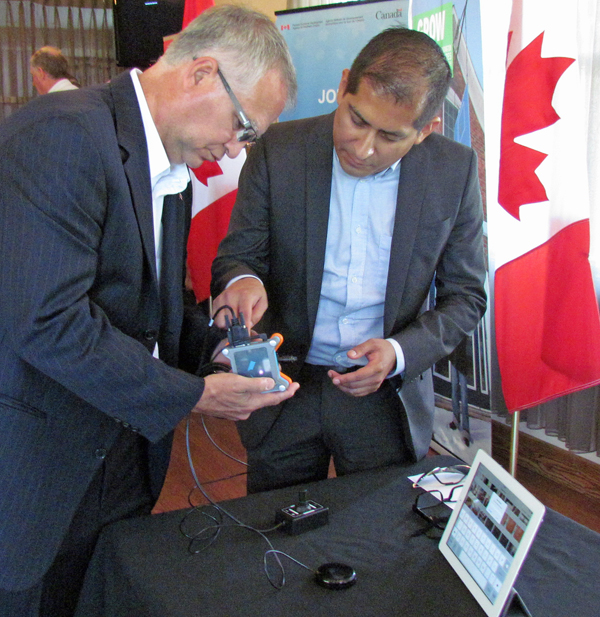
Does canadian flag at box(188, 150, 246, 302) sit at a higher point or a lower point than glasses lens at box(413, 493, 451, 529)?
higher

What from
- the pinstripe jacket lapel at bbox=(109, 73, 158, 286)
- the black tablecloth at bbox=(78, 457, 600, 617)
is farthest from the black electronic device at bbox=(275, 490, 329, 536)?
the pinstripe jacket lapel at bbox=(109, 73, 158, 286)

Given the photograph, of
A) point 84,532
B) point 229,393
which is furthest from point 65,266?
point 84,532

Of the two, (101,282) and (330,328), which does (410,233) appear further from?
(101,282)

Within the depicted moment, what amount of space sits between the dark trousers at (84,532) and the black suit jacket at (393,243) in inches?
14.0

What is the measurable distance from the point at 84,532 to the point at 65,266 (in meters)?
0.60

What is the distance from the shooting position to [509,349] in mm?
2256

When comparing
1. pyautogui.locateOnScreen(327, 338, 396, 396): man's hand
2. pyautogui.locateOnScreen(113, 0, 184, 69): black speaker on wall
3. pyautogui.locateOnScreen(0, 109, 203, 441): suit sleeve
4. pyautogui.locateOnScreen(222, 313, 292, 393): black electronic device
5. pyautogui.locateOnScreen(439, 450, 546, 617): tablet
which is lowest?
pyautogui.locateOnScreen(439, 450, 546, 617): tablet

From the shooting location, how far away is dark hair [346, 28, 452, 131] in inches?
51.8

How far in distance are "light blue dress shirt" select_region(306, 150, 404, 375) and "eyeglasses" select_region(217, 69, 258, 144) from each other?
486 millimetres

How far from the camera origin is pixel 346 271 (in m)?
1.54

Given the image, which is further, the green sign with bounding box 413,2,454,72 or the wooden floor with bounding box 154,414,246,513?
the wooden floor with bounding box 154,414,246,513

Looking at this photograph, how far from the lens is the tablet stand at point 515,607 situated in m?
0.87

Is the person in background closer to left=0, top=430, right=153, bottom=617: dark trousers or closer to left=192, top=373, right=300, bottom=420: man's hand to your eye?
left=0, top=430, right=153, bottom=617: dark trousers

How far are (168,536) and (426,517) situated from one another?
0.50m
